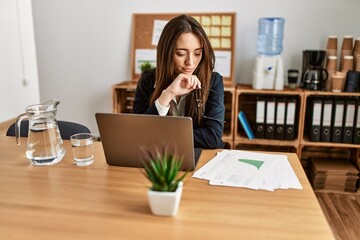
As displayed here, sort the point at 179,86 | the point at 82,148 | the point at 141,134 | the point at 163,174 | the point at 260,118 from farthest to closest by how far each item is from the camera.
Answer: the point at 260,118
the point at 179,86
the point at 82,148
the point at 141,134
the point at 163,174

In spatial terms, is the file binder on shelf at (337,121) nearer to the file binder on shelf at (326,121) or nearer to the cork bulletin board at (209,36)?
the file binder on shelf at (326,121)

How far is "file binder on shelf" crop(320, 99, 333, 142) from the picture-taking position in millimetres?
2607

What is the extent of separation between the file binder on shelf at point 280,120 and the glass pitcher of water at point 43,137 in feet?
6.13

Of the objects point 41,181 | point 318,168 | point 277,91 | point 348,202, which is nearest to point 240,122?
point 277,91

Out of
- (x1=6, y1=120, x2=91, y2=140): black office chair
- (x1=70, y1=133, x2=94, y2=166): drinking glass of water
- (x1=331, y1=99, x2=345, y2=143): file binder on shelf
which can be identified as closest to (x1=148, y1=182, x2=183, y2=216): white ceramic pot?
(x1=70, y1=133, x2=94, y2=166): drinking glass of water

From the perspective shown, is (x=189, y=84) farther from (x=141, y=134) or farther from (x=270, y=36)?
(x=270, y=36)

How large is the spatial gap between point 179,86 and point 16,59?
2.28 metres

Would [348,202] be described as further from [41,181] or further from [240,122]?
[41,181]

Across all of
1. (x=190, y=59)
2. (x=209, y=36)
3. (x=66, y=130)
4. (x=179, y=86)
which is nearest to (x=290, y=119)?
(x=209, y=36)

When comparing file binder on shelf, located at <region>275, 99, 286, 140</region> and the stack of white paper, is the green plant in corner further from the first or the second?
file binder on shelf, located at <region>275, 99, 286, 140</region>

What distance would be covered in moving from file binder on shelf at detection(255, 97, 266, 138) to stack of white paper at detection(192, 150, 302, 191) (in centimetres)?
141

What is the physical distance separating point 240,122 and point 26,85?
6.77 feet

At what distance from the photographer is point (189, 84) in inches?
57.5

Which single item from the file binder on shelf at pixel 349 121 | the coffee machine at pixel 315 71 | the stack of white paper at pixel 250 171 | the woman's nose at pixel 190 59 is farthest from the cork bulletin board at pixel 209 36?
the stack of white paper at pixel 250 171
